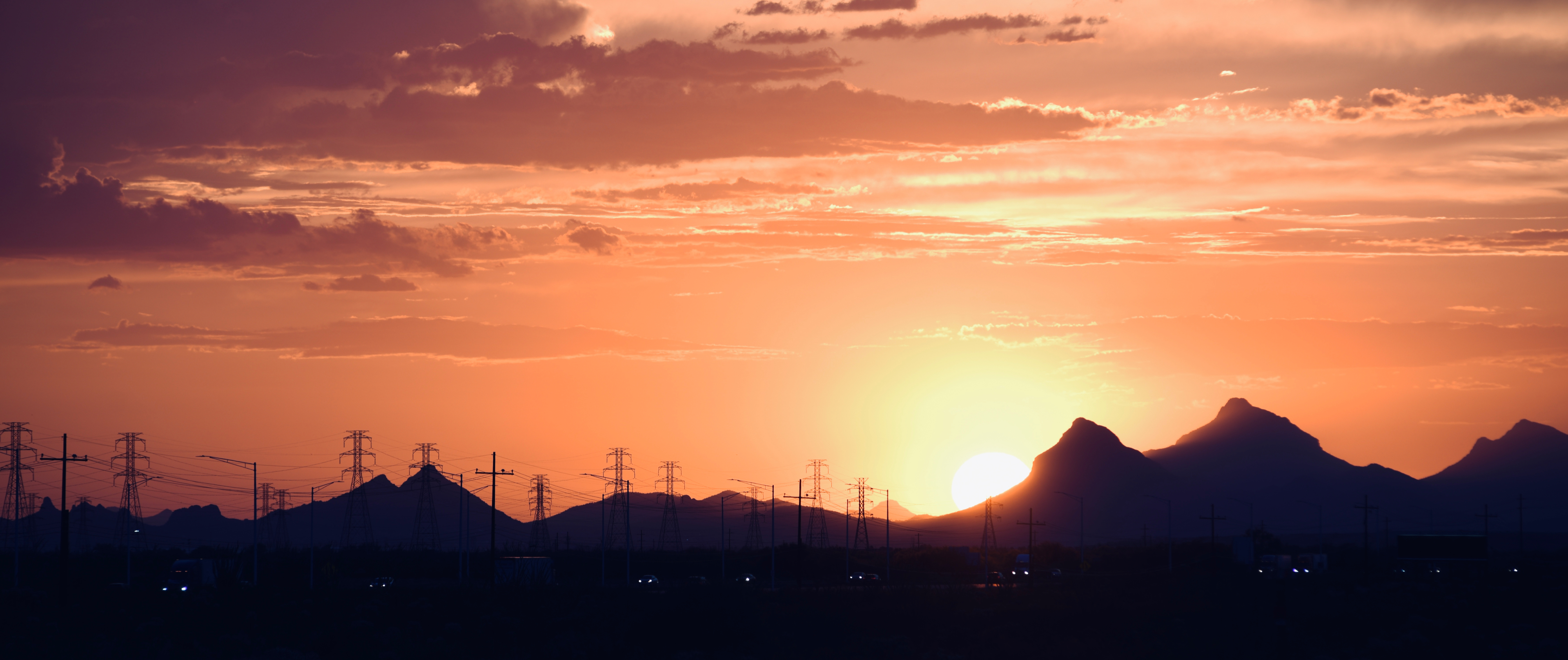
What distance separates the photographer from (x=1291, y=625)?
288 ft

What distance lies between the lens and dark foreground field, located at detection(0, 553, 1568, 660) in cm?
7525

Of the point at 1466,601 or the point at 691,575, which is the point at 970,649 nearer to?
the point at 1466,601

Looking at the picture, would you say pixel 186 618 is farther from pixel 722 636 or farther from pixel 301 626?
pixel 722 636

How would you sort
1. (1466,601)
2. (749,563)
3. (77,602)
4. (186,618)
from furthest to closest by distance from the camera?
(749,563) < (1466,601) < (77,602) < (186,618)

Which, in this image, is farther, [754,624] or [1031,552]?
[1031,552]

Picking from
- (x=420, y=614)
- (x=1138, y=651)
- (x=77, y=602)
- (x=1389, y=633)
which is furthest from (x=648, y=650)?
(x=1389, y=633)

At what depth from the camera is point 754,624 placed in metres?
84.3

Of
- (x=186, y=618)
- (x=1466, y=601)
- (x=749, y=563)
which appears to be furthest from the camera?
(x=749, y=563)

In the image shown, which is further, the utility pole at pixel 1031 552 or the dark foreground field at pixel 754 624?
the utility pole at pixel 1031 552

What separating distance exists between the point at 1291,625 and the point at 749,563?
94.2 metres

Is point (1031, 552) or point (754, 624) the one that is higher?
point (754, 624)

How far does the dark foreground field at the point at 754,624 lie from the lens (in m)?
75.2

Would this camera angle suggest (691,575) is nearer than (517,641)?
No

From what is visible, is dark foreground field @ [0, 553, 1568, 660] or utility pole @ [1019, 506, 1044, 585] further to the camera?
utility pole @ [1019, 506, 1044, 585]
